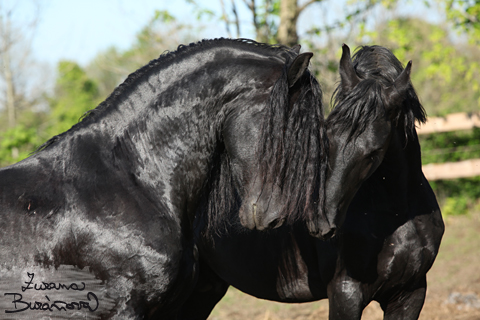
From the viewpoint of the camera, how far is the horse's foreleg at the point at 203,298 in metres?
3.88

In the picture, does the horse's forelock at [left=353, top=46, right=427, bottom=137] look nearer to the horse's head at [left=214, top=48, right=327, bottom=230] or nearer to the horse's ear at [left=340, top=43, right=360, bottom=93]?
the horse's ear at [left=340, top=43, right=360, bottom=93]

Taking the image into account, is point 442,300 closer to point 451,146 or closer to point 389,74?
point 389,74

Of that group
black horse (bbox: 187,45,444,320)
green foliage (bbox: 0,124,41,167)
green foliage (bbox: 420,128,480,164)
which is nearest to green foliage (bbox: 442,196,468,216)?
green foliage (bbox: 420,128,480,164)

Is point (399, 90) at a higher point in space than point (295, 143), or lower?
higher

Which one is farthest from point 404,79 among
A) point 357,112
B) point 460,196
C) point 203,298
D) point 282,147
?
point 460,196

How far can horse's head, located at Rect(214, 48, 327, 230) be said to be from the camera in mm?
2039

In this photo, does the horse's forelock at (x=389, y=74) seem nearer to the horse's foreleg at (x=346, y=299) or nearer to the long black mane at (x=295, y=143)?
the long black mane at (x=295, y=143)

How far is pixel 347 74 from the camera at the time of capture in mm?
2865

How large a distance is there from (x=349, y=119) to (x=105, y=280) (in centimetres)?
152

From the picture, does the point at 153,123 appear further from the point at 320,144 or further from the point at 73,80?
the point at 73,80

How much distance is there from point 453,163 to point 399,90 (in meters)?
7.11

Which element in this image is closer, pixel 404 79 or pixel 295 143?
pixel 295 143

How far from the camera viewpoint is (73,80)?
2792 cm

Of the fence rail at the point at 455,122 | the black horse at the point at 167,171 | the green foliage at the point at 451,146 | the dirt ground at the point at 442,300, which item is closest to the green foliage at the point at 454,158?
the green foliage at the point at 451,146
